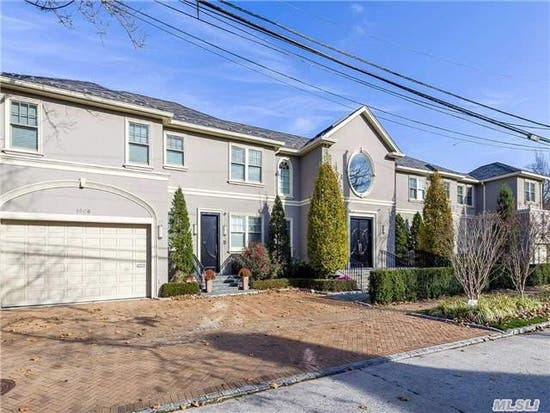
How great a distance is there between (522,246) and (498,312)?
7.42 meters

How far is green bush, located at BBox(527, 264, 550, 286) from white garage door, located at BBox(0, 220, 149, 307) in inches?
683

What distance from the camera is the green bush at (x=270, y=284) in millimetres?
15750

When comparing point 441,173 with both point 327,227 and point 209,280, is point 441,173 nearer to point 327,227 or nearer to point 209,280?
point 327,227

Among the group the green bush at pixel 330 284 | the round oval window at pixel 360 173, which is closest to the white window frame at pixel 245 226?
the green bush at pixel 330 284

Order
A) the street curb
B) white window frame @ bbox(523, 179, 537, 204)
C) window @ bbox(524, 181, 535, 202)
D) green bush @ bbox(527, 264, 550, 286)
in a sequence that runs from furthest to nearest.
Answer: window @ bbox(524, 181, 535, 202)
white window frame @ bbox(523, 179, 537, 204)
green bush @ bbox(527, 264, 550, 286)
the street curb

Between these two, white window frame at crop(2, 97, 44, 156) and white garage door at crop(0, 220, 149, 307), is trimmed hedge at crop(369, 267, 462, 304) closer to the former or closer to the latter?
white garage door at crop(0, 220, 149, 307)

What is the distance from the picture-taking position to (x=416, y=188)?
2475 cm

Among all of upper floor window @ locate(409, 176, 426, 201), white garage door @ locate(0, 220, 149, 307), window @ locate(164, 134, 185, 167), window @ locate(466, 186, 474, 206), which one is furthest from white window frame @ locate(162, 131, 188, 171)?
window @ locate(466, 186, 474, 206)

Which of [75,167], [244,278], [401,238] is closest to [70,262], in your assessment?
[75,167]

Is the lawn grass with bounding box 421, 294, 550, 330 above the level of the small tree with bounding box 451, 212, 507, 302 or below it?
below

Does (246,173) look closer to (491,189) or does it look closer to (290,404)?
(290,404)

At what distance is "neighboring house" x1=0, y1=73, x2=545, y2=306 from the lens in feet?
38.6

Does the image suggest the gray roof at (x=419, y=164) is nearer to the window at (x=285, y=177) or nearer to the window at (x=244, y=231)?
the window at (x=285, y=177)

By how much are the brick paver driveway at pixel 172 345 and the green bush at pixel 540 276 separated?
36.2ft
